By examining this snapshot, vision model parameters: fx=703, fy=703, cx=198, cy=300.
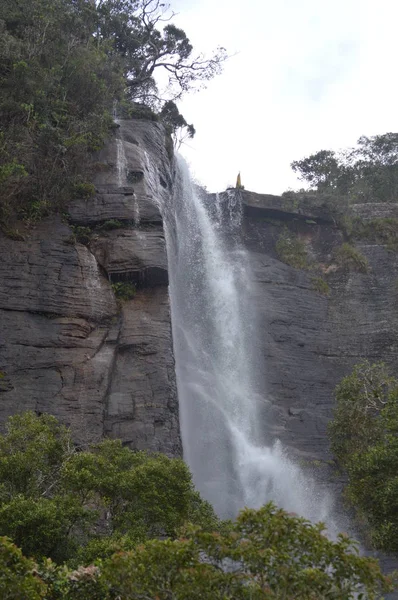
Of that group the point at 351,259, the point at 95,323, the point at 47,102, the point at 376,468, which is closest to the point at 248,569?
the point at 376,468

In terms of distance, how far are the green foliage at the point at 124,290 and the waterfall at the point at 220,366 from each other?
3.20 m

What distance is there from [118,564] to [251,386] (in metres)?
17.3

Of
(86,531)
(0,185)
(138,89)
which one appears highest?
(138,89)

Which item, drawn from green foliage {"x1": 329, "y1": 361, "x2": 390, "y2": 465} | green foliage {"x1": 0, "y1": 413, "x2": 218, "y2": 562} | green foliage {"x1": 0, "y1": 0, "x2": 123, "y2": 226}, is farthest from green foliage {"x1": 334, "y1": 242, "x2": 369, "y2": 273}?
green foliage {"x1": 0, "y1": 413, "x2": 218, "y2": 562}

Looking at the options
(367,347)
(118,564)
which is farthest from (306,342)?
(118,564)

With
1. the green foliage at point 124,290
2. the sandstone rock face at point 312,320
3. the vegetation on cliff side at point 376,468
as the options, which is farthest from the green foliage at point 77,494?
the sandstone rock face at point 312,320

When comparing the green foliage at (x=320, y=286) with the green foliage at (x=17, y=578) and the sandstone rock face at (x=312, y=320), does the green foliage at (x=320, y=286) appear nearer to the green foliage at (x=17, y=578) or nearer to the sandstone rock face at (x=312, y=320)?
the sandstone rock face at (x=312, y=320)

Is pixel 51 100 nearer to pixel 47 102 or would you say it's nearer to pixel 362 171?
pixel 47 102

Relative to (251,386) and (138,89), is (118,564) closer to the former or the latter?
(251,386)

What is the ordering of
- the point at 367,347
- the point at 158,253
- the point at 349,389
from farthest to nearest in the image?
the point at 367,347
the point at 158,253
the point at 349,389

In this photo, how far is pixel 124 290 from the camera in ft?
72.5

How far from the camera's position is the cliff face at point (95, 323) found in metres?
18.7

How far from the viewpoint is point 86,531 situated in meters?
12.4

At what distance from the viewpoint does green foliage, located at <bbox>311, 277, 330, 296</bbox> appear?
30.7 m
